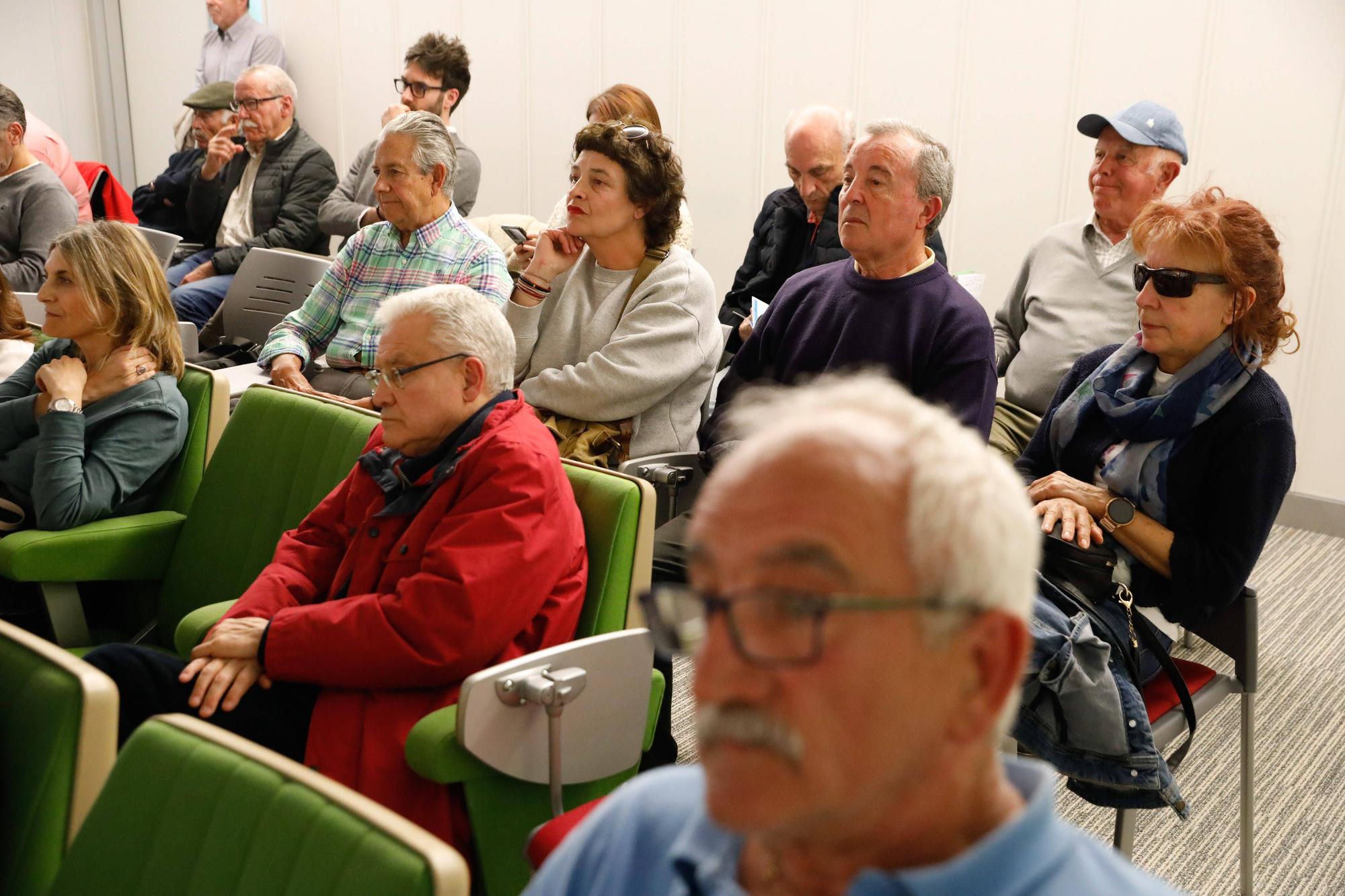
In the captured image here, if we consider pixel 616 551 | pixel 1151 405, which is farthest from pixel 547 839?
pixel 1151 405

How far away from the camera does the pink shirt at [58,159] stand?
4980 millimetres

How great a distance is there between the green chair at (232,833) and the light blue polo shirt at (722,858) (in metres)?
0.11

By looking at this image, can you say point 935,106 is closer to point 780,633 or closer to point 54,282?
point 54,282

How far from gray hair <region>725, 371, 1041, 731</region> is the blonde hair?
2199 mm

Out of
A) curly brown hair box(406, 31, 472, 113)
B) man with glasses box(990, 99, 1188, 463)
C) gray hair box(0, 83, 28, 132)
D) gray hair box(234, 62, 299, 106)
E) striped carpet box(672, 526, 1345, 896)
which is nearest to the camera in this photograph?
striped carpet box(672, 526, 1345, 896)

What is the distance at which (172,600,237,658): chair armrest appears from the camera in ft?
6.69

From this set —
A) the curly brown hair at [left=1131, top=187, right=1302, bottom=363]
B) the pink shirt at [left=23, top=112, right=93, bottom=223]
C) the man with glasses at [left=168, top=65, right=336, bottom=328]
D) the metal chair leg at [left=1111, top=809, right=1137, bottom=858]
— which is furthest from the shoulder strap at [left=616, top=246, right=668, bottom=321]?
the pink shirt at [left=23, top=112, right=93, bottom=223]

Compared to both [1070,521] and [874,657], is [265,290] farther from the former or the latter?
[874,657]

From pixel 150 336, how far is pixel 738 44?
3.55 meters

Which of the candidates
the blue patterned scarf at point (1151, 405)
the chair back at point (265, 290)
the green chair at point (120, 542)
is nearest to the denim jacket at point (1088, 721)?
the blue patterned scarf at point (1151, 405)

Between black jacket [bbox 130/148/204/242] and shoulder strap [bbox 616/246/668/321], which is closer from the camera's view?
shoulder strap [bbox 616/246/668/321]

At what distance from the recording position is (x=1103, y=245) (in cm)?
329

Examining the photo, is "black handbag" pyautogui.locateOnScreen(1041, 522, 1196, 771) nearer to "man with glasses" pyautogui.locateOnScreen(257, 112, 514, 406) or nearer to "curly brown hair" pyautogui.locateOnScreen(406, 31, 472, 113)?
"man with glasses" pyautogui.locateOnScreen(257, 112, 514, 406)

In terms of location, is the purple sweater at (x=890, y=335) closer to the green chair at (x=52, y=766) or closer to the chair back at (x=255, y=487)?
the chair back at (x=255, y=487)
